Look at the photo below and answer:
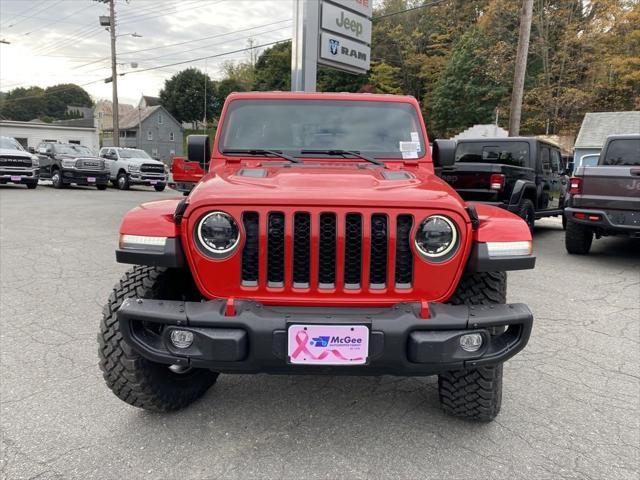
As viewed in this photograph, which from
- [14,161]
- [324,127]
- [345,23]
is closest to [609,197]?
[324,127]

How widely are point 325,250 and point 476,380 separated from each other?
1.07 metres

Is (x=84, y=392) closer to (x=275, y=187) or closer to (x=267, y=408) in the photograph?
(x=267, y=408)

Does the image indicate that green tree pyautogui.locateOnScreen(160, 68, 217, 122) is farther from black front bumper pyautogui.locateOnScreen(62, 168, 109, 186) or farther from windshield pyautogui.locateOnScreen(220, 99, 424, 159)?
windshield pyautogui.locateOnScreen(220, 99, 424, 159)

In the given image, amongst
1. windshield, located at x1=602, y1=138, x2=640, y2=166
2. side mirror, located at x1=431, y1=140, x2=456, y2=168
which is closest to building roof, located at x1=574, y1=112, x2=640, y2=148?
windshield, located at x1=602, y1=138, x2=640, y2=166

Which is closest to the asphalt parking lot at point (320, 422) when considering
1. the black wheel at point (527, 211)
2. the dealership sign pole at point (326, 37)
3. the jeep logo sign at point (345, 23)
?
the black wheel at point (527, 211)

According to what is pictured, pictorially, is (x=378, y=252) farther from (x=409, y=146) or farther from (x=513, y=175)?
(x=513, y=175)

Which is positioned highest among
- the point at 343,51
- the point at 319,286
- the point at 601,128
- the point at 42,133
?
the point at 343,51

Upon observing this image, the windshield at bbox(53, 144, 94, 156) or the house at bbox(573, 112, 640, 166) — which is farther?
the house at bbox(573, 112, 640, 166)

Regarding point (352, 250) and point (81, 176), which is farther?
point (81, 176)

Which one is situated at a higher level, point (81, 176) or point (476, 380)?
point (81, 176)

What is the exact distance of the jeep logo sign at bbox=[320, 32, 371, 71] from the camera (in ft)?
36.1

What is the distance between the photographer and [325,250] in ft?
7.35

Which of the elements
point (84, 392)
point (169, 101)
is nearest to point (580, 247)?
point (84, 392)

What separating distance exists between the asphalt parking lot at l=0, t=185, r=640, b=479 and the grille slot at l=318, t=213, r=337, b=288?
897mm
